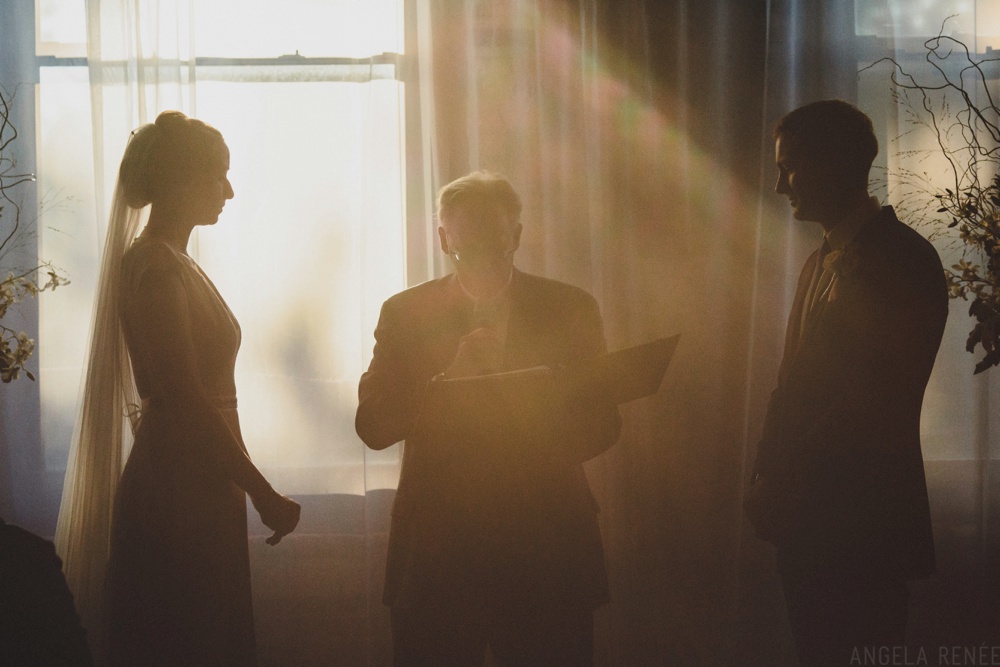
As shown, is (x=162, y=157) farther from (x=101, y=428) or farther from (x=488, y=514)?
(x=488, y=514)

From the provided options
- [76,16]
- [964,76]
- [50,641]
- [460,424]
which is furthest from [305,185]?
[964,76]

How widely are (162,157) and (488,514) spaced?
1.08m

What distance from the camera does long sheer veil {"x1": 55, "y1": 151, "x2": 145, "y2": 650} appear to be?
65.8 inches

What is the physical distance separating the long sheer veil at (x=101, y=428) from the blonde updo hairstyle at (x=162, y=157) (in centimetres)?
2

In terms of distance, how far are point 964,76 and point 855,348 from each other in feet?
4.72

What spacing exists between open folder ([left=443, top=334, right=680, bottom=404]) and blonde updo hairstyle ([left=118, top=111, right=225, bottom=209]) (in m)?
0.86

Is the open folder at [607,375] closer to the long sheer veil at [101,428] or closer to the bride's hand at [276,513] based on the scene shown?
the bride's hand at [276,513]

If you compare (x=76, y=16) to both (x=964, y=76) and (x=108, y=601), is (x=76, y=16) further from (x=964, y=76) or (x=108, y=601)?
(x=964, y=76)

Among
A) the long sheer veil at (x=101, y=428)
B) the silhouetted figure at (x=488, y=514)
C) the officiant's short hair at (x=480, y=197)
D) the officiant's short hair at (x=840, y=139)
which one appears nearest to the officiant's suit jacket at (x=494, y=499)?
the silhouetted figure at (x=488, y=514)

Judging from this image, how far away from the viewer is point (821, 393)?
1482mm

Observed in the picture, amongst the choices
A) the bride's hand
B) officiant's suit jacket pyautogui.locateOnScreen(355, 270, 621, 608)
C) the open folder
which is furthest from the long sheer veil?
the open folder

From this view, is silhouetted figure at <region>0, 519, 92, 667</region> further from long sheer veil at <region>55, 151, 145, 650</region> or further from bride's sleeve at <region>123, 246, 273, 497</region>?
long sheer veil at <region>55, 151, 145, 650</region>

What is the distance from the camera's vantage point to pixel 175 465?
154 centimetres

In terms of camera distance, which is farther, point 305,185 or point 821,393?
point 305,185
